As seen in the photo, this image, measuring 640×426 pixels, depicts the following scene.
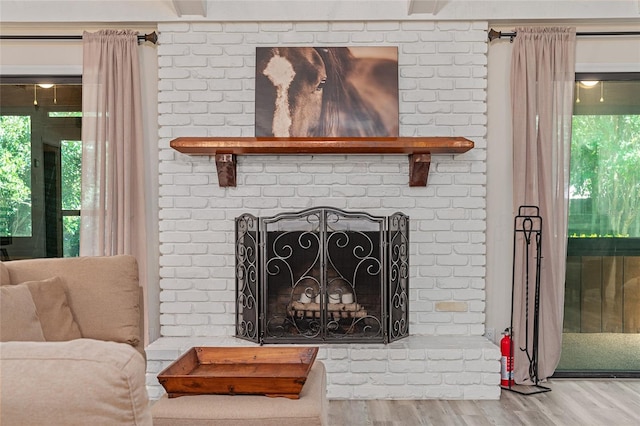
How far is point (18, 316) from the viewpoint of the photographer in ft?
6.82

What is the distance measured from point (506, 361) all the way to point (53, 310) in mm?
2702

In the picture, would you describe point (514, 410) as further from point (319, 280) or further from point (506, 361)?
point (319, 280)

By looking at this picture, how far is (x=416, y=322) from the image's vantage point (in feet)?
12.2

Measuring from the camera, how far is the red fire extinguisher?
3629 millimetres

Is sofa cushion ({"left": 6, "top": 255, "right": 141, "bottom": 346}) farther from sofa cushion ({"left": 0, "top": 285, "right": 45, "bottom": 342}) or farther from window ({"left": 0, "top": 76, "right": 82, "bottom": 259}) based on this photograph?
window ({"left": 0, "top": 76, "right": 82, "bottom": 259})

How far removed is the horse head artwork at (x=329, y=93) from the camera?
3.65 metres

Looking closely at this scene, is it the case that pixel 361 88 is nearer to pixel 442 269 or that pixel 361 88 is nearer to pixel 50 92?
pixel 442 269

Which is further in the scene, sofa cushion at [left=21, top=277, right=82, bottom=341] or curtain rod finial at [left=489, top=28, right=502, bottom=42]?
curtain rod finial at [left=489, top=28, right=502, bottom=42]

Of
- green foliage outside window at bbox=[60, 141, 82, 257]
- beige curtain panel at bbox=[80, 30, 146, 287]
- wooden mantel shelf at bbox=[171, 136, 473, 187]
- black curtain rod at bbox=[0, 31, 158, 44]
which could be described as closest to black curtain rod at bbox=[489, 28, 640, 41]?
wooden mantel shelf at bbox=[171, 136, 473, 187]

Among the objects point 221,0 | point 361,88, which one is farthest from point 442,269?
point 221,0

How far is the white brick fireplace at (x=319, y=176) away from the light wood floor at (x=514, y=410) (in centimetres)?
55

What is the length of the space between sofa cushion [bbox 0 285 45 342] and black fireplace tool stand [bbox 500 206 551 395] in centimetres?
279

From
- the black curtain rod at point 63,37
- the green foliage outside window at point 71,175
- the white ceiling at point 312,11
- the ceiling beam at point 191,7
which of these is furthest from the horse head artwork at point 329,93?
the green foliage outside window at point 71,175

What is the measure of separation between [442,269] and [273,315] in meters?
1.15
